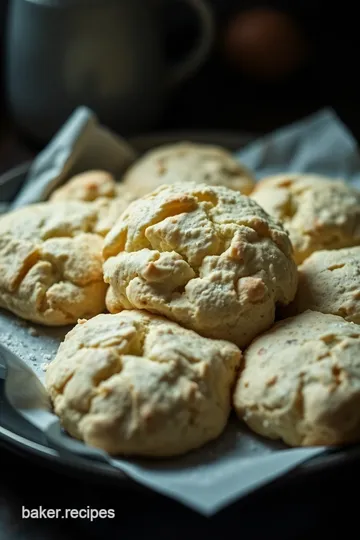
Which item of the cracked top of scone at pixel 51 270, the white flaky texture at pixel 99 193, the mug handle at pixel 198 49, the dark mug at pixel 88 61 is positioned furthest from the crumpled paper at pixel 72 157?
the mug handle at pixel 198 49

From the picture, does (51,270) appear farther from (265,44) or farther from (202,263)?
(265,44)

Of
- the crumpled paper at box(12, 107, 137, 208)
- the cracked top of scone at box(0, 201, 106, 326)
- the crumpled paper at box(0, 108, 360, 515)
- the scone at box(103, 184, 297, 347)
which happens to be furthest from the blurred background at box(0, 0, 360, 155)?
the crumpled paper at box(0, 108, 360, 515)

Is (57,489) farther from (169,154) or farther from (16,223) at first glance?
(169,154)

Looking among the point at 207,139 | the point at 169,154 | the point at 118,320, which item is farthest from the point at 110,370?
the point at 207,139

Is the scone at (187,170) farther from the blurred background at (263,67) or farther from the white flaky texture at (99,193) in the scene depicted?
the blurred background at (263,67)

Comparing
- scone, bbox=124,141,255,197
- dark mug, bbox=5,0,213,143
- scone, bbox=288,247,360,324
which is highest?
dark mug, bbox=5,0,213,143

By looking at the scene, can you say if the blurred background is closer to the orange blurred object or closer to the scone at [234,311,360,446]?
the orange blurred object

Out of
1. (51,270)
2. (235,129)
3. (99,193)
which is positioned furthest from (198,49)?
(51,270)
